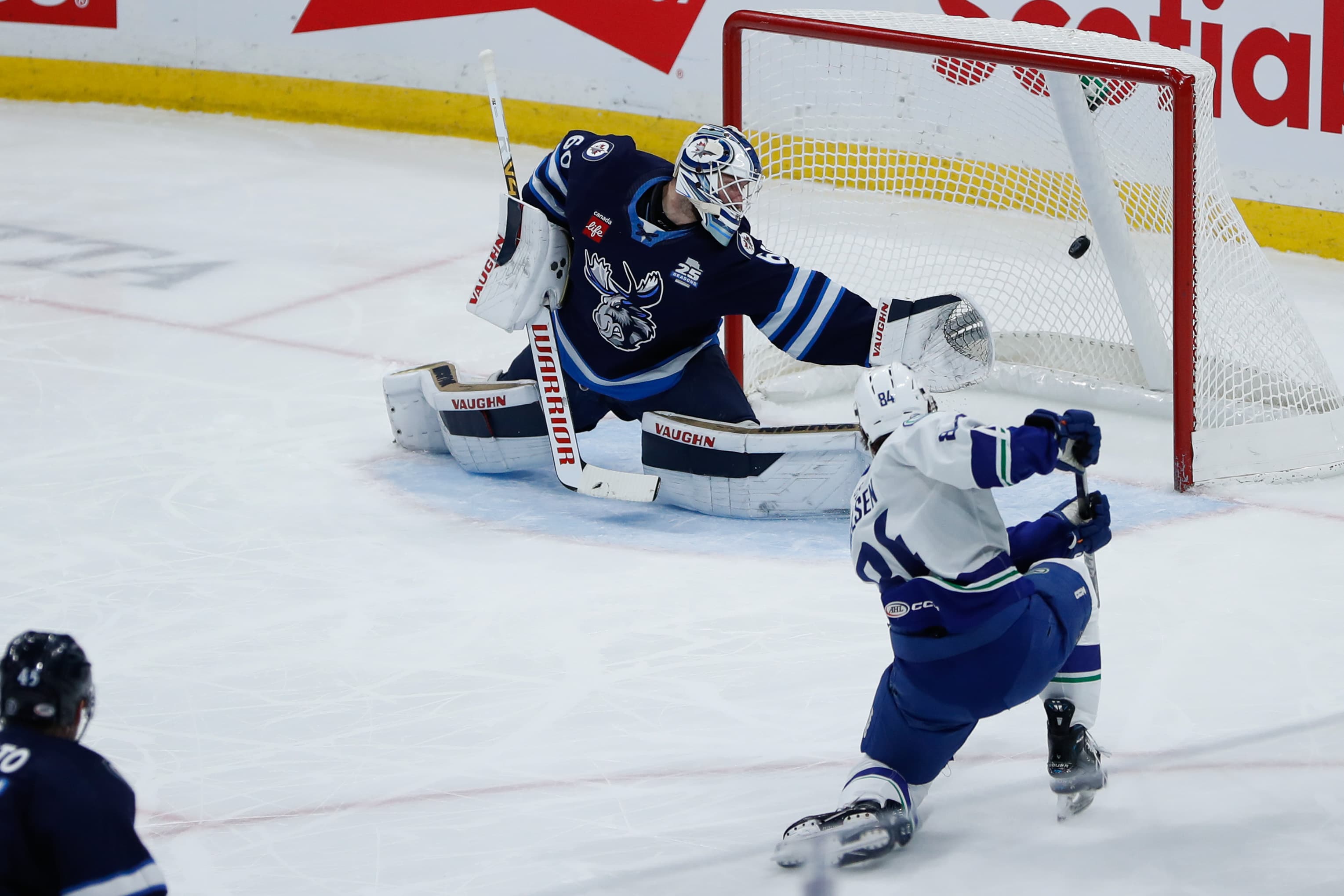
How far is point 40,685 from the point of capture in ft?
5.93

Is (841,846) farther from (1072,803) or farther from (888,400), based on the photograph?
(888,400)

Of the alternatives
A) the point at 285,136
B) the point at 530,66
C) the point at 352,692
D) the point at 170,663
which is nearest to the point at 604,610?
the point at 352,692

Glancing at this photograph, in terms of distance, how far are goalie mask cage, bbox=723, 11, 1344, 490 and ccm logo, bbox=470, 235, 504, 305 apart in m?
0.82

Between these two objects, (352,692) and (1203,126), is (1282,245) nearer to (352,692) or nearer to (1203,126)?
(1203,126)

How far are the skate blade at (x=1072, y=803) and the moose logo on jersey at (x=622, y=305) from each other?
5.57 feet

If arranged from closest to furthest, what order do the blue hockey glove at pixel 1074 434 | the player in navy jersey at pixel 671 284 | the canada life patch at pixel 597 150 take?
the blue hockey glove at pixel 1074 434 → the player in navy jersey at pixel 671 284 → the canada life patch at pixel 597 150

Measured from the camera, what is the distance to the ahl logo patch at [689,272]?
402 centimetres

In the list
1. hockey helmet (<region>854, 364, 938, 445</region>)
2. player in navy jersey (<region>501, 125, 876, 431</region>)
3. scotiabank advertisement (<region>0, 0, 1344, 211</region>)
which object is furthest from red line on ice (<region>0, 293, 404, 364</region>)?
hockey helmet (<region>854, 364, 938, 445</region>)

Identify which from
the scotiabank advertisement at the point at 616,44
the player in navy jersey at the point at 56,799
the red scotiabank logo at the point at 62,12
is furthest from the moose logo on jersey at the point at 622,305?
the red scotiabank logo at the point at 62,12

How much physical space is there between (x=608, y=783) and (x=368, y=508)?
1.47m

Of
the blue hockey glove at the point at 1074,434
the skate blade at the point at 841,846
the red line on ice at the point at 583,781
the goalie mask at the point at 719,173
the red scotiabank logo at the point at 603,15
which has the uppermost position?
the red scotiabank logo at the point at 603,15

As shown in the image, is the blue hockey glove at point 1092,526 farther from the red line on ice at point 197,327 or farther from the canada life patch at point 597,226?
the red line on ice at point 197,327

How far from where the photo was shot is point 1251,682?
3.24 m

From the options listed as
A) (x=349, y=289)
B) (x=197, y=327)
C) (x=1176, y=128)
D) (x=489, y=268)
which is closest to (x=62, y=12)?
(x=349, y=289)
